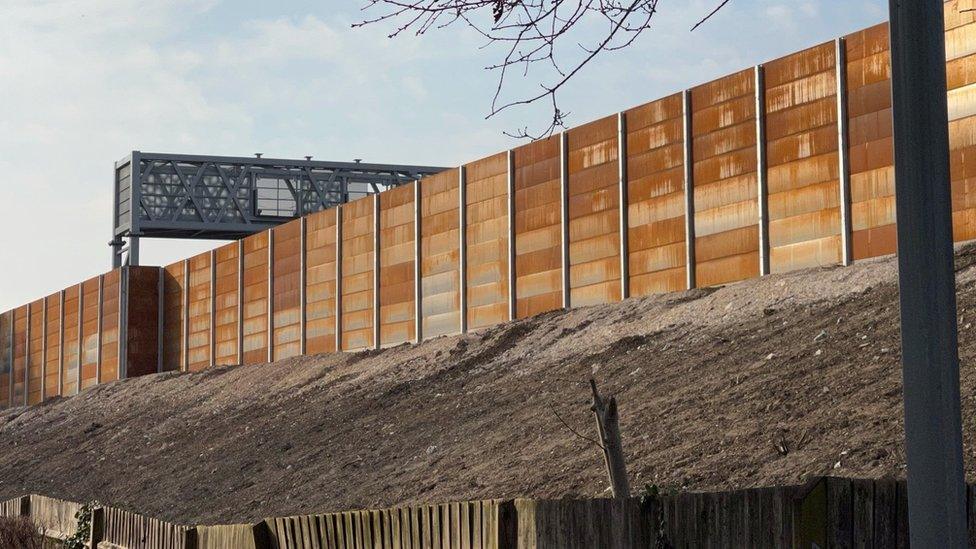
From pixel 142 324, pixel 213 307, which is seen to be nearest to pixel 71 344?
pixel 142 324

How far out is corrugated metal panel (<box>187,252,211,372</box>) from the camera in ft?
125

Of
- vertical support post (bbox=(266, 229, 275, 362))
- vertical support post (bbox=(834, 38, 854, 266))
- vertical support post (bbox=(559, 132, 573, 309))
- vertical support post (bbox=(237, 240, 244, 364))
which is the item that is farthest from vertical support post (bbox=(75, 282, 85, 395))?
vertical support post (bbox=(834, 38, 854, 266))

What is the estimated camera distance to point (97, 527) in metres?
11.5

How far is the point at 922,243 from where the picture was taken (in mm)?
3818

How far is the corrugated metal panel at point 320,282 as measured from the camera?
31.2 m

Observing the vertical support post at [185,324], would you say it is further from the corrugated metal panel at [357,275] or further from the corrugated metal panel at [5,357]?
the corrugated metal panel at [5,357]

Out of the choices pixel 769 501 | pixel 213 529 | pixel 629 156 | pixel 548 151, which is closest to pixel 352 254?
pixel 548 151

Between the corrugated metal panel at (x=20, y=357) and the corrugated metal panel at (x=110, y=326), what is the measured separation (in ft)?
24.5

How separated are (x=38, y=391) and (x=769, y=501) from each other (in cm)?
4639

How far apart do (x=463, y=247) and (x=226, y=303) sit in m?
12.1

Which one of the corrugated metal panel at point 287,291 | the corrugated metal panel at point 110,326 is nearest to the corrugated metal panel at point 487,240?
the corrugated metal panel at point 287,291

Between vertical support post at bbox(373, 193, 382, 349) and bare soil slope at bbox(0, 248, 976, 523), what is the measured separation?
64 cm

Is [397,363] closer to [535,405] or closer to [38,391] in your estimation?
[535,405]

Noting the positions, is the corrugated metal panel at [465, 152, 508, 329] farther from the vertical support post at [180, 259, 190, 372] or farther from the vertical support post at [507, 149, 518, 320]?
the vertical support post at [180, 259, 190, 372]
